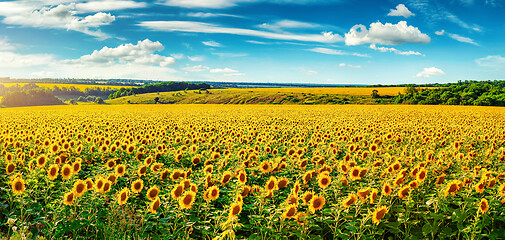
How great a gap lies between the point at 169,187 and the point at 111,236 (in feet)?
5.40

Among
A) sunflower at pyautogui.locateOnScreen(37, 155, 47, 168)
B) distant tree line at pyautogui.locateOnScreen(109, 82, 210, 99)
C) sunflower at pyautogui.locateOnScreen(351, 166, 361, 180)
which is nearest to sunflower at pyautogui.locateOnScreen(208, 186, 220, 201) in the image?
sunflower at pyautogui.locateOnScreen(351, 166, 361, 180)

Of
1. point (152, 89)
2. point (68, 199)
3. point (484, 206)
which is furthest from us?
point (152, 89)

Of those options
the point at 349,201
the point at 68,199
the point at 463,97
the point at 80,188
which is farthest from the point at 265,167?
the point at 463,97

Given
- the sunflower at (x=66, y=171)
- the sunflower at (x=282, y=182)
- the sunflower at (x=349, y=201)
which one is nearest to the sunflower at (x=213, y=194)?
the sunflower at (x=282, y=182)

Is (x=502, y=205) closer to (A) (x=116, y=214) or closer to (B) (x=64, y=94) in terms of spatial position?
(A) (x=116, y=214)

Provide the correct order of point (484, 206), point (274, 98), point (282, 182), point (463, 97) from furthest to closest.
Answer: point (274, 98) < point (463, 97) < point (282, 182) < point (484, 206)

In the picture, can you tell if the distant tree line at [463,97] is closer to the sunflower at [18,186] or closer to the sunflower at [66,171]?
the sunflower at [66,171]

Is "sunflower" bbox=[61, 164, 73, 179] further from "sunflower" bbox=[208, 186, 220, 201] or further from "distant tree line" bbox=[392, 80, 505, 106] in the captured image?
"distant tree line" bbox=[392, 80, 505, 106]

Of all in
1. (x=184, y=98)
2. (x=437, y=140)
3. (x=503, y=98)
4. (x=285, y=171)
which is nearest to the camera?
(x=285, y=171)

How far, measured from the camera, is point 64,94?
500 ft

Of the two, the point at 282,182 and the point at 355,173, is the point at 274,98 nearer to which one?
the point at 355,173

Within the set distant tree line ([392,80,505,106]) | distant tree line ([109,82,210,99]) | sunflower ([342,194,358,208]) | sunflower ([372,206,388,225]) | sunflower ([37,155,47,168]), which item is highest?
distant tree line ([109,82,210,99])

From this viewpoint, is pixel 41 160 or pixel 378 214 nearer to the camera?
pixel 378 214

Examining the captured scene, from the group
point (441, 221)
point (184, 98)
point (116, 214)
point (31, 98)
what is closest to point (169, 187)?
point (116, 214)
